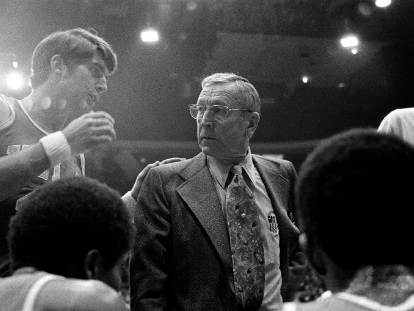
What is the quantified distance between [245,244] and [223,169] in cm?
34

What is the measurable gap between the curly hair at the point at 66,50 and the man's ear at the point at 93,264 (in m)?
1.06

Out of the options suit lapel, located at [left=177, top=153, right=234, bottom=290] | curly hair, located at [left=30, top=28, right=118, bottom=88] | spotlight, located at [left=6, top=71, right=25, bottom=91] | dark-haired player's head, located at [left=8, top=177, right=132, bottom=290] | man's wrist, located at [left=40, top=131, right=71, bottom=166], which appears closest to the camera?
dark-haired player's head, located at [left=8, top=177, right=132, bottom=290]

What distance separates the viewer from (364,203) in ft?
2.70

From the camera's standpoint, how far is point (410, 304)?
0.77 m

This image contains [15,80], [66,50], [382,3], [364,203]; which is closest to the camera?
[364,203]

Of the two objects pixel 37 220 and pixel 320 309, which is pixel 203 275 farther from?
pixel 320 309

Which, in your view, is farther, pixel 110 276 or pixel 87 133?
pixel 87 133

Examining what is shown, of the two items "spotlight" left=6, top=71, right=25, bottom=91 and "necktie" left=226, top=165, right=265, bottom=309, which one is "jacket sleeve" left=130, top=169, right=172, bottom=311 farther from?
"spotlight" left=6, top=71, right=25, bottom=91

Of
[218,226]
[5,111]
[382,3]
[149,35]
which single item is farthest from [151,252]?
[382,3]

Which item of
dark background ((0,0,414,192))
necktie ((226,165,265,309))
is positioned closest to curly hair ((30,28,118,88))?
necktie ((226,165,265,309))

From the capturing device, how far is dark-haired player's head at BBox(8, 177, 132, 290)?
1.00 m

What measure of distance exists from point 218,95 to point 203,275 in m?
0.74

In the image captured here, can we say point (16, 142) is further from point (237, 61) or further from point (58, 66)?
point (237, 61)

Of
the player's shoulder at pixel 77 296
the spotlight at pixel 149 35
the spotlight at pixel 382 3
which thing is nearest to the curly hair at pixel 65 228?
the player's shoulder at pixel 77 296
